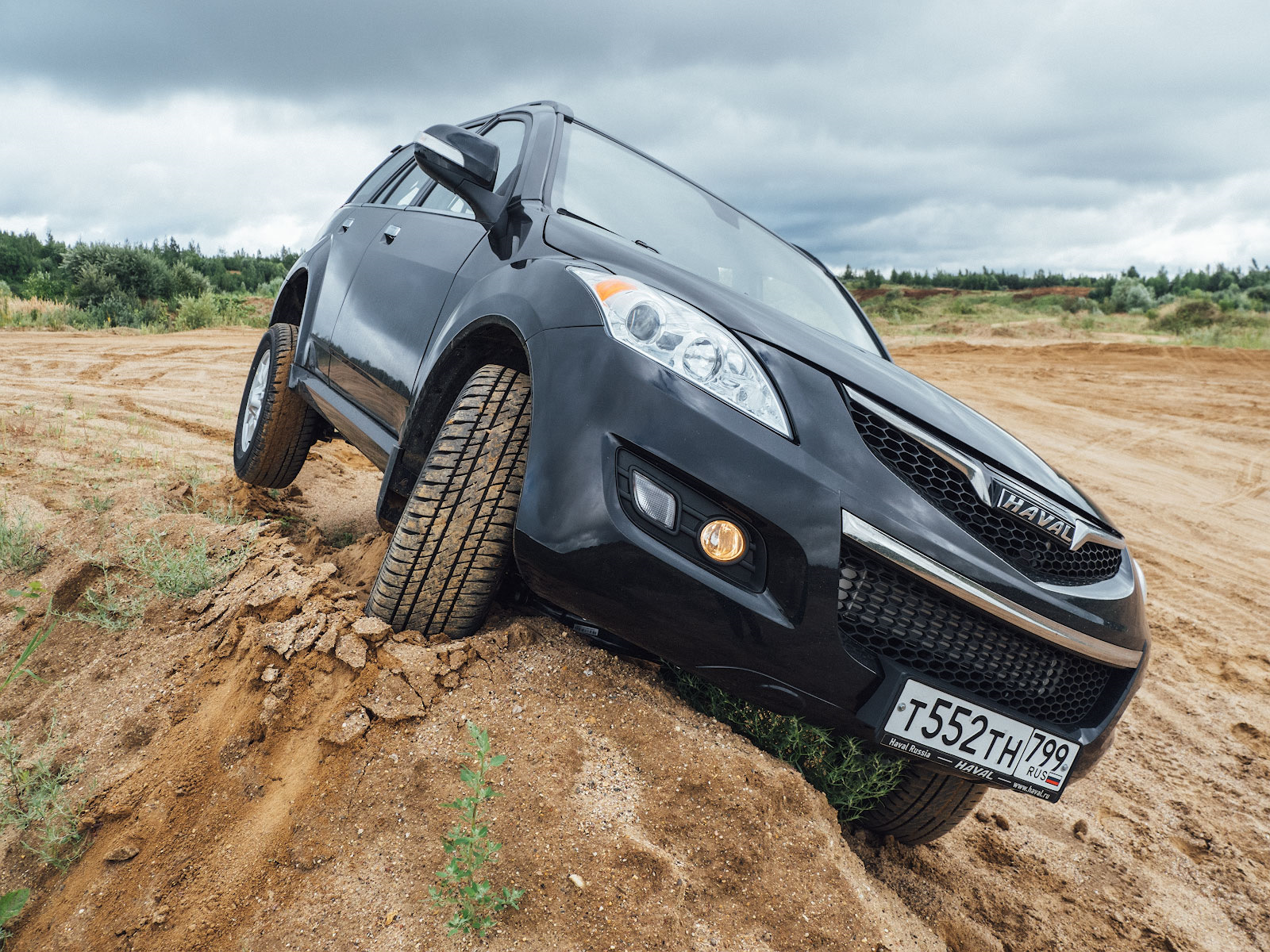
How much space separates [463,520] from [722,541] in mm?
662

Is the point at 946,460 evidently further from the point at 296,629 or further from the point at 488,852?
the point at 296,629

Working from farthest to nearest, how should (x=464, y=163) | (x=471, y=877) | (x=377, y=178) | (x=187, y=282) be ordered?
(x=187, y=282) < (x=377, y=178) < (x=464, y=163) < (x=471, y=877)

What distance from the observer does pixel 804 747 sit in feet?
6.19

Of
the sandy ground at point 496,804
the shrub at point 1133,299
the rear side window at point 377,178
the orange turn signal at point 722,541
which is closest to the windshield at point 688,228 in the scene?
the orange turn signal at point 722,541

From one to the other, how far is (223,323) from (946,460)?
17667 mm

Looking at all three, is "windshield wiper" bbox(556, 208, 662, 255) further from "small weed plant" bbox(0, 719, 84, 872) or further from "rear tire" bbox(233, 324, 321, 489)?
"small weed plant" bbox(0, 719, 84, 872)

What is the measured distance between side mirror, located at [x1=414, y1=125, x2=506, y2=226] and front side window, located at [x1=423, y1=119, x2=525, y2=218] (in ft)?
0.72

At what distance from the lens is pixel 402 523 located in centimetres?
188

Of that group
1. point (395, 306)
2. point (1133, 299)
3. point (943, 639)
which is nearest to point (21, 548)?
point (395, 306)

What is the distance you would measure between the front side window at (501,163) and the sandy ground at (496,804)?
1.29 meters

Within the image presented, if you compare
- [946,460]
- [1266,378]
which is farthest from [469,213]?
[1266,378]

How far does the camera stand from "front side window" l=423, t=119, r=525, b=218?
259 cm

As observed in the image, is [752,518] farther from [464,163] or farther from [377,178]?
[377,178]

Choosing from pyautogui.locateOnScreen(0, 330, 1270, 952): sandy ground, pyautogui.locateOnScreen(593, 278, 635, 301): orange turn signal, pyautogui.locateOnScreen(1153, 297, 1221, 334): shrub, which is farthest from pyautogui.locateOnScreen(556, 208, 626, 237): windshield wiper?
pyautogui.locateOnScreen(1153, 297, 1221, 334): shrub
